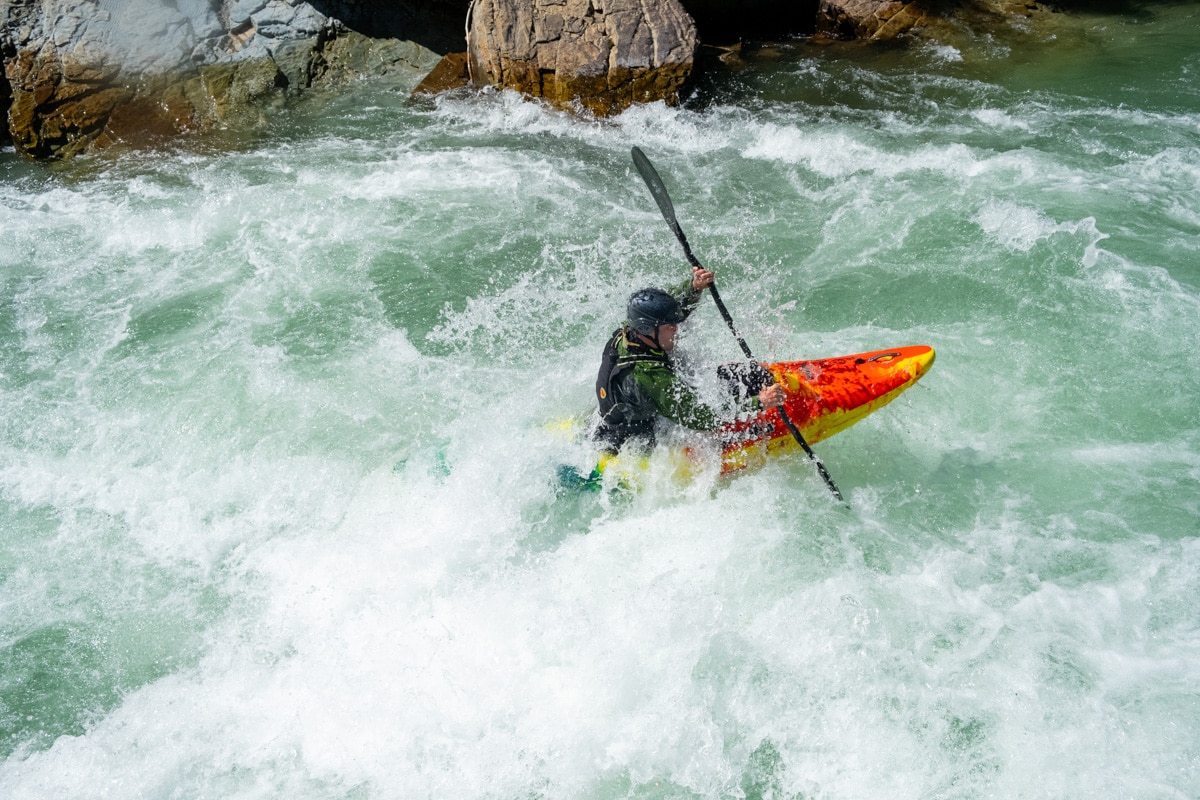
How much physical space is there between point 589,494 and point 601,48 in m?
5.75

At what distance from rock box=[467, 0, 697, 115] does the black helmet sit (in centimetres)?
524

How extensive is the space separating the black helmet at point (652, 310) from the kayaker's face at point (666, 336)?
33mm

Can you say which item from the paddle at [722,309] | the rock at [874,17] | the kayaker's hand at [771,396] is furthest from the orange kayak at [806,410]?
the rock at [874,17]

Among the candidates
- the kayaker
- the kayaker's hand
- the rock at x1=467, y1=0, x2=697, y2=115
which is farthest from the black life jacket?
the rock at x1=467, y1=0, x2=697, y2=115

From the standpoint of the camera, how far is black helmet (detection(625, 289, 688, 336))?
13.6 feet

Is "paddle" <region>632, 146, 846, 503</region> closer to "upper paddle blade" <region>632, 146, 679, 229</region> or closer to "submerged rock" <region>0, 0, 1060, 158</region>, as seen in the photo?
"upper paddle blade" <region>632, 146, 679, 229</region>

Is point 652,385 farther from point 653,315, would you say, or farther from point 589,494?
point 589,494

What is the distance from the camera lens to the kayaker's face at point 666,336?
4203 mm

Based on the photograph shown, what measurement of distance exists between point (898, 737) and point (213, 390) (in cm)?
484

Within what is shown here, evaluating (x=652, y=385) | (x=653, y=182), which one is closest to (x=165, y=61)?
(x=653, y=182)

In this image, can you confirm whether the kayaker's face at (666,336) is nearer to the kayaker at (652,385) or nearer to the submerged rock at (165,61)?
the kayaker at (652,385)

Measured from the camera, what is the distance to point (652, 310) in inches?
163

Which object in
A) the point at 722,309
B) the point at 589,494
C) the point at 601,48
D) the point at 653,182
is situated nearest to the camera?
the point at 589,494

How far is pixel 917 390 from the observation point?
5422mm
